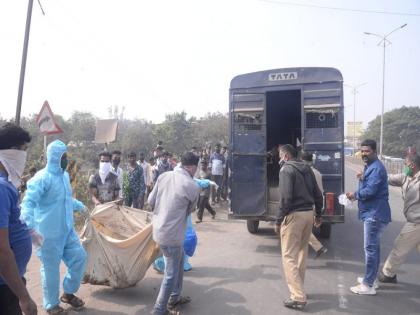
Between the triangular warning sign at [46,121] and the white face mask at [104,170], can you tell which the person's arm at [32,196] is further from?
the triangular warning sign at [46,121]

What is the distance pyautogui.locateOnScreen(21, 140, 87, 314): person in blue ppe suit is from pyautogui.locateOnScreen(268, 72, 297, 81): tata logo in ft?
13.1

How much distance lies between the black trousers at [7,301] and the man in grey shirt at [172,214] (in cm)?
173

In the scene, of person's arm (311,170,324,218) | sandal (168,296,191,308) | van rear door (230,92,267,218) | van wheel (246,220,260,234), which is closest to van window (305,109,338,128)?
van rear door (230,92,267,218)

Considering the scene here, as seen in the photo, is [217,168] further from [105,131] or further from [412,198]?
[412,198]

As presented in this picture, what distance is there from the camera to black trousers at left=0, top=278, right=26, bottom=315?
2199 mm

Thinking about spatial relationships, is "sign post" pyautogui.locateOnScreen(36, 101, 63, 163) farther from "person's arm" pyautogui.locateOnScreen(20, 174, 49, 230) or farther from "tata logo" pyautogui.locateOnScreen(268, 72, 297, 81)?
"tata logo" pyautogui.locateOnScreen(268, 72, 297, 81)

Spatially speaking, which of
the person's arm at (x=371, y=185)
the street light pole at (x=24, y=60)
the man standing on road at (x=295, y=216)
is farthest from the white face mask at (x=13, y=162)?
the street light pole at (x=24, y=60)

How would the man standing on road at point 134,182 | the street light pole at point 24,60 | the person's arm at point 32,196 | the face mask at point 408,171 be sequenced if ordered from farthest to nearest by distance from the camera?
the street light pole at point 24,60 < the man standing on road at point 134,182 < the face mask at point 408,171 < the person's arm at point 32,196

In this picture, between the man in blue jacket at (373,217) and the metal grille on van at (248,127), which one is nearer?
the man in blue jacket at (373,217)

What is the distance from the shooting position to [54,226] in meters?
3.88

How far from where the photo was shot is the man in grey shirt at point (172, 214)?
3.83m

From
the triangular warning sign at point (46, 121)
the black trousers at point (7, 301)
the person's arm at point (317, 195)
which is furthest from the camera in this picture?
the triangular warning sign at point (46, 121)

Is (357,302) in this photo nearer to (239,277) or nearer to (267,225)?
(239,277)

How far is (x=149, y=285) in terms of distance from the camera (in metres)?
4.94
